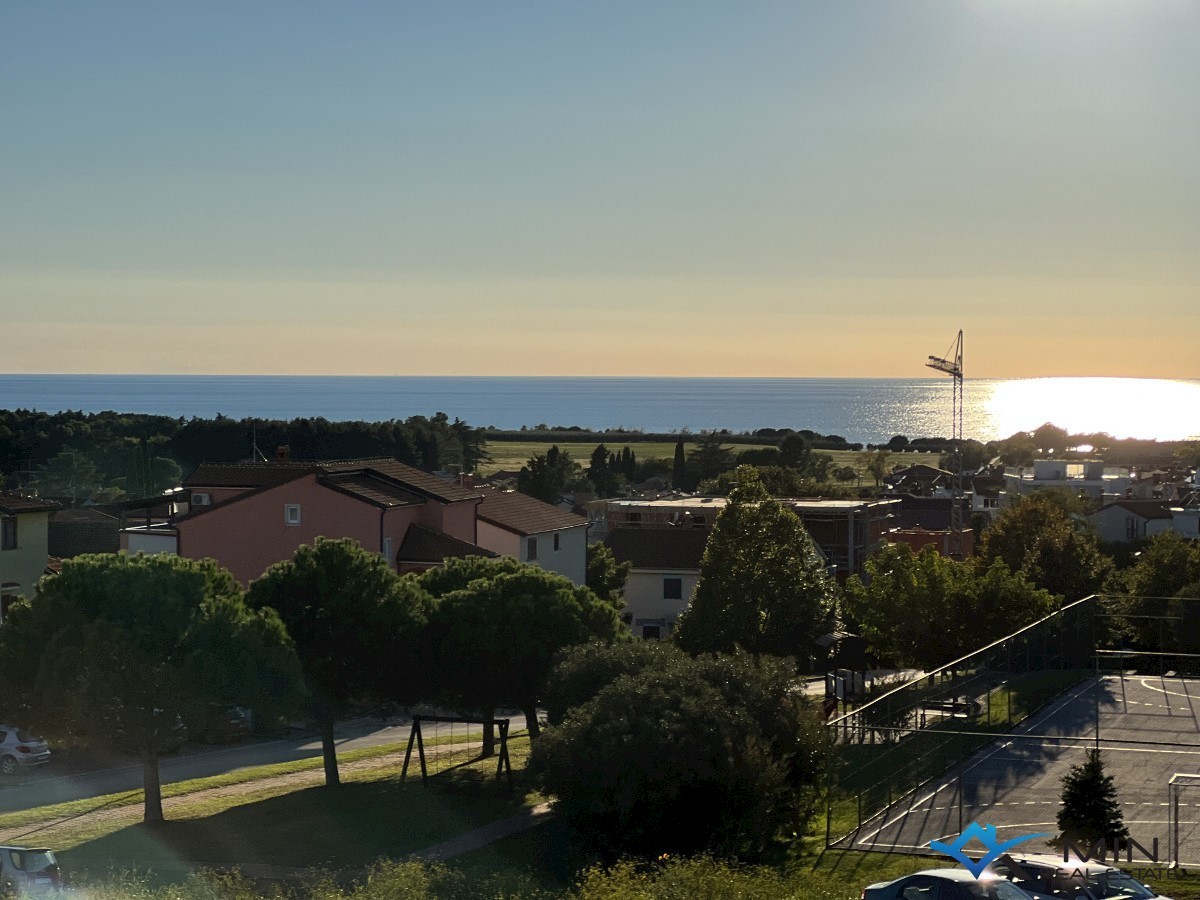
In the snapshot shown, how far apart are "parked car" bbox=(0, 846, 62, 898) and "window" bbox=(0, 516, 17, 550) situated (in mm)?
24754

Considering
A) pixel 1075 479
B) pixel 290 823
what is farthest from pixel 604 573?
pixel 1075 479

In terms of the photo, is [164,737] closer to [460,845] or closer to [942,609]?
[460,845]

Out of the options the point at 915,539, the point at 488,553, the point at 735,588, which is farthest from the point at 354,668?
the point at 915,539

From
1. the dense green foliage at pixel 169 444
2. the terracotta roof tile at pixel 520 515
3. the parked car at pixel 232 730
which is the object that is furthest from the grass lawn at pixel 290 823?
the dense green foliage at pixel 169 444

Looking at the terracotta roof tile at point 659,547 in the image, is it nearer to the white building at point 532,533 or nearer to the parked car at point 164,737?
the white building at point 532,533

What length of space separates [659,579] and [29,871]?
4468 centimetres

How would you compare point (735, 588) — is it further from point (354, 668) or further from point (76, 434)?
point (76, 434)

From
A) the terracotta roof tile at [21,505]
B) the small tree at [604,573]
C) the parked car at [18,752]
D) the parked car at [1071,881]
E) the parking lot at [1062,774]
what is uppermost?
the terracotta roof tile at [21,505]

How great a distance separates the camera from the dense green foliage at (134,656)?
83.1 ft

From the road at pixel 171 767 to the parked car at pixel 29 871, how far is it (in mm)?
10140

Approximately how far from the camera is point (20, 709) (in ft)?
86.9

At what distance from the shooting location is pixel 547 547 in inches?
2156

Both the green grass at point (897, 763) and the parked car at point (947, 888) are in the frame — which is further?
the green grass at point (897, 763)

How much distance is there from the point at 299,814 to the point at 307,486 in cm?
2266
